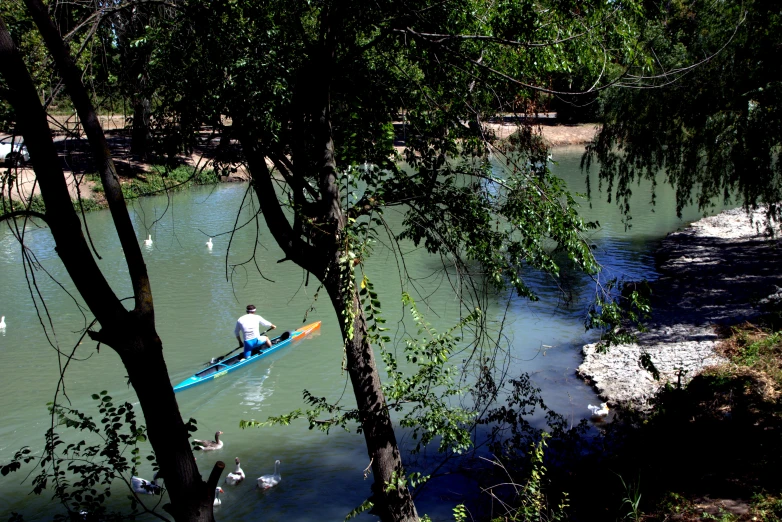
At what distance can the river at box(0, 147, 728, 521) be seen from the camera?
26.7 ft

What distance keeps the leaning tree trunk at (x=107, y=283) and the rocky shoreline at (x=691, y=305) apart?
525 cm

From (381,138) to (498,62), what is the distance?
139 centimetres

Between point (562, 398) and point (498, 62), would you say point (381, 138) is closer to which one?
point (498, 62)

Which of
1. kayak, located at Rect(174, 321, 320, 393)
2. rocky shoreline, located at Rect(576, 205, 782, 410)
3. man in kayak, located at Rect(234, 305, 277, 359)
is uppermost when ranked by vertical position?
man in kayak, located at Rect(234, 305, 277, 359)

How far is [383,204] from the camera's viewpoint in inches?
198

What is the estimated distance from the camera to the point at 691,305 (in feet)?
41.3

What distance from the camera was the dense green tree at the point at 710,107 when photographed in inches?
397

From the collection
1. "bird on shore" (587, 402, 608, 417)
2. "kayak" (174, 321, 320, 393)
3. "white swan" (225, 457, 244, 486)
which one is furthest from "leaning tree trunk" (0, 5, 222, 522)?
"kayak" (174, 321, 320, 393)

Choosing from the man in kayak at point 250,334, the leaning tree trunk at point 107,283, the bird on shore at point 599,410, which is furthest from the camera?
the man in kayak at point 250,334

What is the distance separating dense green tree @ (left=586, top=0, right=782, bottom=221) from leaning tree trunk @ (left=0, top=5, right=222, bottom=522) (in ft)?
24.0

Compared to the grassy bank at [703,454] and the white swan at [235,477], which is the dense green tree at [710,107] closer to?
the grassy bank at [703,454]

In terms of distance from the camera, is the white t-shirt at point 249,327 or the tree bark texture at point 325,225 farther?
the white t-shirt at point 249,327

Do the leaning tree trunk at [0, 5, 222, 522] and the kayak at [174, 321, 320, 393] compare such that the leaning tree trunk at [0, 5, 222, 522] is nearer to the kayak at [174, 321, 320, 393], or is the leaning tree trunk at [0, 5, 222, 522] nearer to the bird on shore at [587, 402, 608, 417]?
the bird on shore at [587, 402, 608, 417]

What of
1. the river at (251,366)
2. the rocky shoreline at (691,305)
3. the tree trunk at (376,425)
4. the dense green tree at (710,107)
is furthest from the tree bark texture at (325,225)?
the dense green tree at (710,107)
